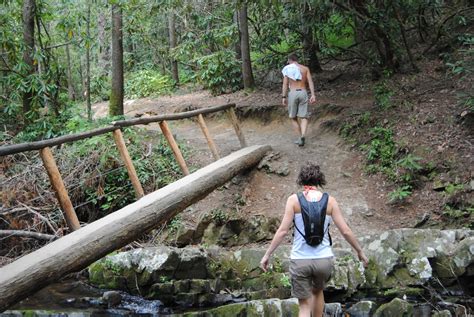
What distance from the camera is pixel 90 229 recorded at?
5.74 m

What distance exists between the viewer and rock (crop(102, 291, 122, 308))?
6.52m

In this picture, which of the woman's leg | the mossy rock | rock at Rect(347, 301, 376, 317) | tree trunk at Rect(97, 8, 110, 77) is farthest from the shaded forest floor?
tree trunk at Rect(97, 8, 110, 77)

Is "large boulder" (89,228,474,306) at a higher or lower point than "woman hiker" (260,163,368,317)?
lower

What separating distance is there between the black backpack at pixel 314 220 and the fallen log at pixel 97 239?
2525mm

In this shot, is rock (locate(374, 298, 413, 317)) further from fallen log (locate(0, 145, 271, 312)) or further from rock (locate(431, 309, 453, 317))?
fallen log (locate(0, 145, 271, 312))

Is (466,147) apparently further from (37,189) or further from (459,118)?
(37,189)

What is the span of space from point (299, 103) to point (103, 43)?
14.3 meters

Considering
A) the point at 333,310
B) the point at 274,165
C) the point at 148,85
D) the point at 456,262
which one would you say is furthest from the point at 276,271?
the point at 148,85

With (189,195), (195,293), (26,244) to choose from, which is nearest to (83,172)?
(26,244)

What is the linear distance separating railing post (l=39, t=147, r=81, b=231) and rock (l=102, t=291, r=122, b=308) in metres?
1.21

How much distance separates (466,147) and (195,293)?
18.6ft

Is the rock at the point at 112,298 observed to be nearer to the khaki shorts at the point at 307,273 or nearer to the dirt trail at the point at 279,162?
the dirt trail at the point at 279,162

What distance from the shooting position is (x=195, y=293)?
22.2ft

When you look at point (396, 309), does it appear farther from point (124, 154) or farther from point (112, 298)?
point (124, 154)
